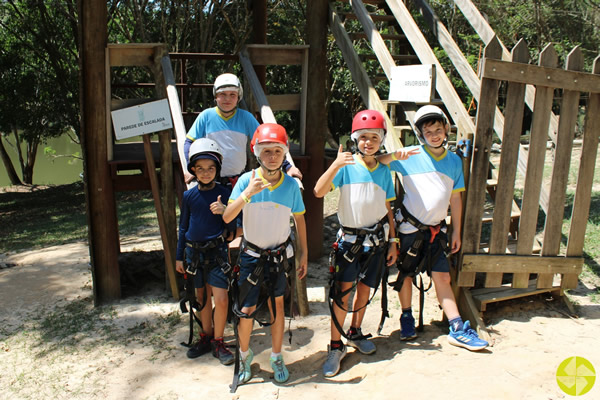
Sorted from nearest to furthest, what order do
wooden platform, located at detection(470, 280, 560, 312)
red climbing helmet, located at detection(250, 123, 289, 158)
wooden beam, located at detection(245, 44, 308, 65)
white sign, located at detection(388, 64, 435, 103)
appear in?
red climbing helmet, located at detection(250, 123, 289, 158) → wooden platform, located at detection(470, 280, 560, 312) → white sign, located at detection(388, 64, 435, 103) → wooden beam, located at detection(245, 44, 308, 65)

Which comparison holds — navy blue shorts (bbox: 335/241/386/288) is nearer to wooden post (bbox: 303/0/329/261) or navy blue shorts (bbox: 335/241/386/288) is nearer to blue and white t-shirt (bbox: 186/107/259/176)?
blue and white t-shirt (bbox: 186/107/259/176)

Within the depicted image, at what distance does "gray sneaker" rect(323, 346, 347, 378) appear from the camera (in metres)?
3.96

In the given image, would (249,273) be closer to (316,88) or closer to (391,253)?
(391,253)

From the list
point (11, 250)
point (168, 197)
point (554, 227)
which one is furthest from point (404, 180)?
point (11, 250)

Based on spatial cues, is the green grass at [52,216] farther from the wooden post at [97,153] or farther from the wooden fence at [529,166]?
the wooden fence at [529,166]

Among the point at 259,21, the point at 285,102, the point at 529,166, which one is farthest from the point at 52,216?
the point at 529,166

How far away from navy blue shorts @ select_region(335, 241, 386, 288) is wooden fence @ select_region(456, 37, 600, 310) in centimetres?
93

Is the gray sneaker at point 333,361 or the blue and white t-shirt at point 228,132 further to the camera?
the blue and white t-shirt at point 228,132

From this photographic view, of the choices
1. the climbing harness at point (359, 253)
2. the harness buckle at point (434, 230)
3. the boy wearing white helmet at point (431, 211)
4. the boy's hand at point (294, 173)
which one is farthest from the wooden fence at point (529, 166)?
the boy's hand at point (294, 173)

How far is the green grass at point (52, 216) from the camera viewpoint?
9.75 meters

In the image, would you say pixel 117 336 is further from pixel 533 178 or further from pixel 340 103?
pixel 340 103

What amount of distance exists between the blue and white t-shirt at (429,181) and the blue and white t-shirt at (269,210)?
0.94 m

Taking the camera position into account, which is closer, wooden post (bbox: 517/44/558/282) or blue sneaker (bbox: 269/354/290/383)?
blue sneaker (bbox: 269/354/290/383)

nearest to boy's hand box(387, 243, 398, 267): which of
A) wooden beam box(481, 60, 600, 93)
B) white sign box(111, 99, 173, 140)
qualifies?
wooden beam box(481, 60, 600, 93)
